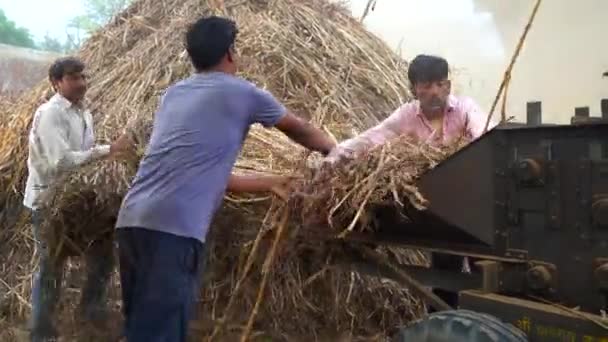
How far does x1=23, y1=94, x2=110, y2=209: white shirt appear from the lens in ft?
16.6

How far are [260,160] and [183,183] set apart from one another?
1.55 metres

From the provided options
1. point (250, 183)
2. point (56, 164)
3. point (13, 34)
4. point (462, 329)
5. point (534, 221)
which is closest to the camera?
point (462, 329)

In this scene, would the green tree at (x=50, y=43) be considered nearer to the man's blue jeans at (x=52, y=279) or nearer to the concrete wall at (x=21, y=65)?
the concrete wall at (x=21, y=65)

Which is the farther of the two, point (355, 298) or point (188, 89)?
point (355, 298)

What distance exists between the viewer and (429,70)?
4.25m

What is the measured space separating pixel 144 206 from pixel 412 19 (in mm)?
7951

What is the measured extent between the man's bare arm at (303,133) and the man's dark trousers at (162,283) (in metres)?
0.60

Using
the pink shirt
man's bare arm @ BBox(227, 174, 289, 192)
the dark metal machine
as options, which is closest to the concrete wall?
the pink shirt

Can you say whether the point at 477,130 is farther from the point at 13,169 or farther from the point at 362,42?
the point at 13,169

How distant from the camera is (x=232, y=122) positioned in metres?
3.24

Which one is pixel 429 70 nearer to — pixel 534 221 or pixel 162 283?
pixel 534 221

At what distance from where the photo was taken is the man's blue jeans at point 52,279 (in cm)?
521

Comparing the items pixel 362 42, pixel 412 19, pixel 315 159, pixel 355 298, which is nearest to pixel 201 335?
pixel 355 298

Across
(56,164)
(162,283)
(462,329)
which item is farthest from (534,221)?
(56,164)
